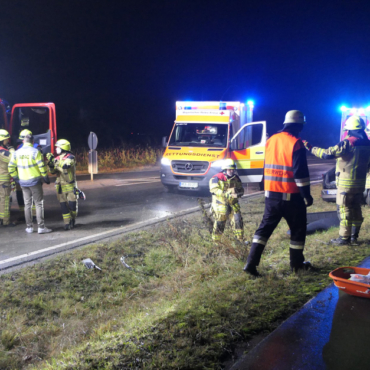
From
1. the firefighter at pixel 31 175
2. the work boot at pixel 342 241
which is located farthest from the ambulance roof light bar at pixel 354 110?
the firefighter at pixel 31 175

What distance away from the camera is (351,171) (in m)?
5.59

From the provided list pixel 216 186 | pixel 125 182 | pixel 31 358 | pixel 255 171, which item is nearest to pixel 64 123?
pixel 125 182

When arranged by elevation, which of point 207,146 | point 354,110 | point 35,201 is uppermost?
point 354,110

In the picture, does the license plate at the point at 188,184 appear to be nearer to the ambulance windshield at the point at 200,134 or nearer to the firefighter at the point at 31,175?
the ambulance windshield at the point at 200,134

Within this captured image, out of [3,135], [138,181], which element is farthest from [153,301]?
[138,181]

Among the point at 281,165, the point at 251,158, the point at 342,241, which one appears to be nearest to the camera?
the point at 281,165

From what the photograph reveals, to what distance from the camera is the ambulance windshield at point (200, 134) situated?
37.1 ft

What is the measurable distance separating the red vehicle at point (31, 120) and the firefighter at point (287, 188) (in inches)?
406

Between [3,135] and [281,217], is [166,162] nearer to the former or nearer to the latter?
[3,135]

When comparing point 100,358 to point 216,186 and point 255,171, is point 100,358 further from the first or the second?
point 255,171

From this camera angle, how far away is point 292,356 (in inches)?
109

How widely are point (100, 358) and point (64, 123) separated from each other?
3326 cm

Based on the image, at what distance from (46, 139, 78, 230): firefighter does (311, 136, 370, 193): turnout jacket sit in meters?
4.40

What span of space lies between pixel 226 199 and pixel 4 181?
14.8 ft
